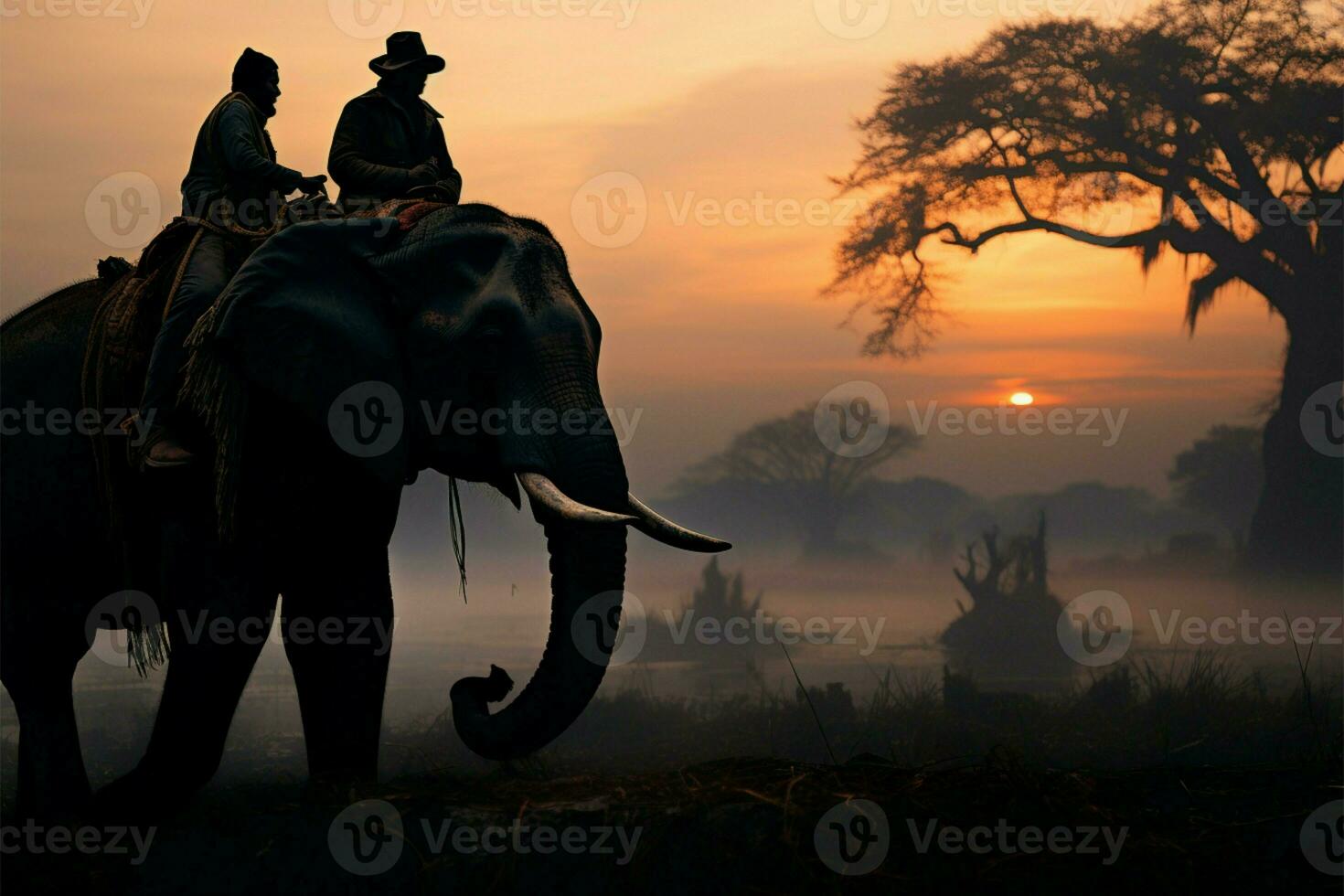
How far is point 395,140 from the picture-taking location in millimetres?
10312

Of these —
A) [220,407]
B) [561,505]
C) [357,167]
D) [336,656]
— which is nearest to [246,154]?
[357,167]

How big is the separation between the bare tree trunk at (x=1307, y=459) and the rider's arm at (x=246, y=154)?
62.3ft

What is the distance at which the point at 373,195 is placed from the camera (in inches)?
401

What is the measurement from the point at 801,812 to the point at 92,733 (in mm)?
11076

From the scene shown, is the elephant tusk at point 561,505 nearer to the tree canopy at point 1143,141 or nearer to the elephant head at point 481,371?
the elephant head at point 481,371

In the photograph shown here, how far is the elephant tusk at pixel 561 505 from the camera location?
26.7 feet

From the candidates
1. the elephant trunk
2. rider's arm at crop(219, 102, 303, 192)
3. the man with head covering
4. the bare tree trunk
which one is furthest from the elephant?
the bare tree trunk

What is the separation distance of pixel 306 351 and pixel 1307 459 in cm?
2005

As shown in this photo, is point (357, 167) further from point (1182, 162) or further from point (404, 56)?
point (1182, 162)

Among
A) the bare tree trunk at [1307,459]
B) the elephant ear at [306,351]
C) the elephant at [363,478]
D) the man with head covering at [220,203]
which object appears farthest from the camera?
Answer: the bare tree trunk at [1307,459]

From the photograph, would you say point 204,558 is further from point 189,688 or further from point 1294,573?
point 1294,573

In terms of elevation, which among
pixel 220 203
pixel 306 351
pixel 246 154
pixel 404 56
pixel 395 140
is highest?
pixel 404 56

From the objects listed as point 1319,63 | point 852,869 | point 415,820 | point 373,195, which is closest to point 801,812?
point 852,869

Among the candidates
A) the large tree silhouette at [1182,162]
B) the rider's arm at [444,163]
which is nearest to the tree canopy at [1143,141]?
the large tree silhouette at [1182,162]
